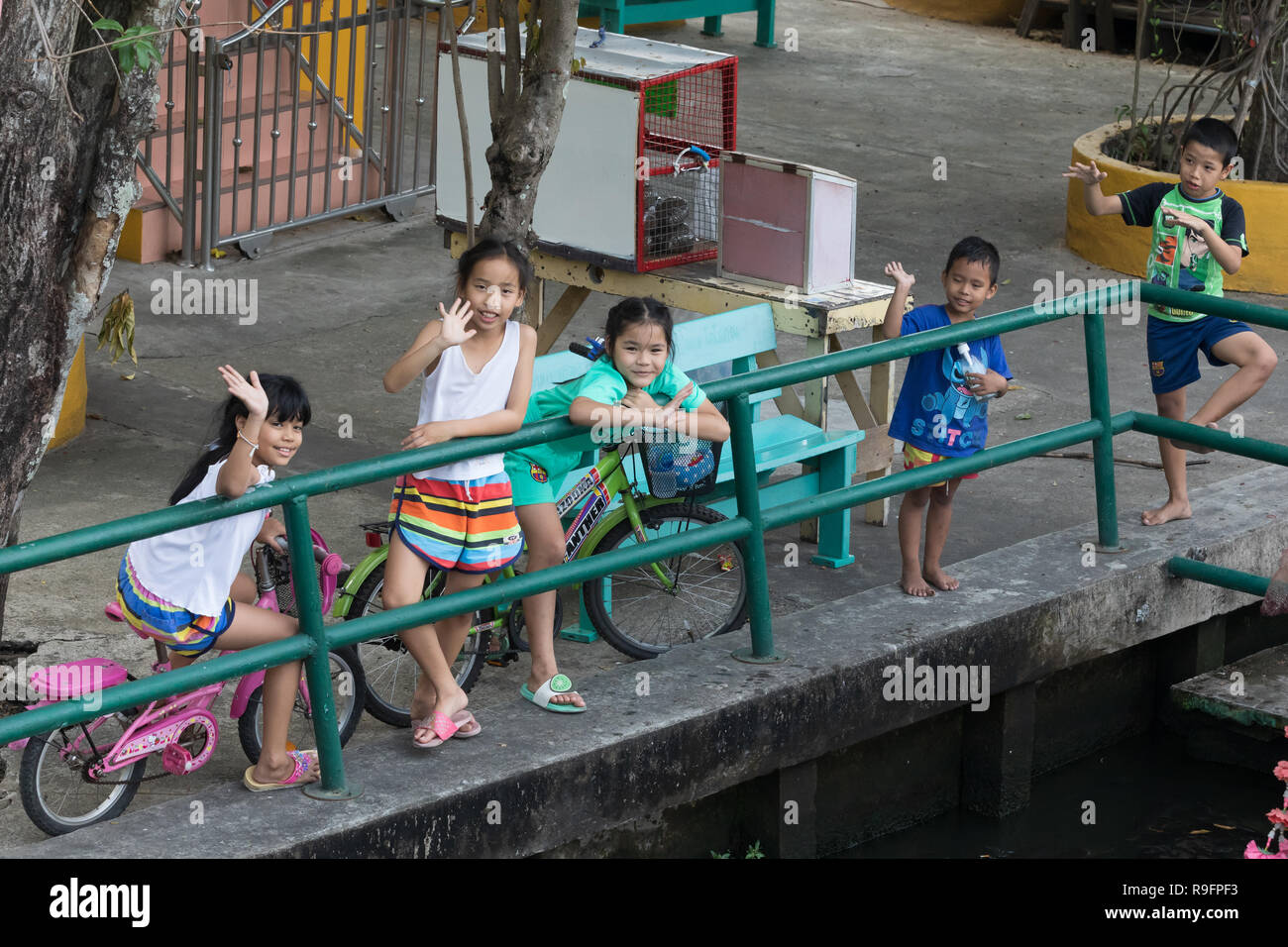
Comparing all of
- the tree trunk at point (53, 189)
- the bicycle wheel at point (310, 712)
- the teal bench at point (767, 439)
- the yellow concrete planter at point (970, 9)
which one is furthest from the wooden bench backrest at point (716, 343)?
the yellow concrete planter at point (970, 9)

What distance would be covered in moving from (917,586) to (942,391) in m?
0.58

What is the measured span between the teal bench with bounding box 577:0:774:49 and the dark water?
8.74 meters

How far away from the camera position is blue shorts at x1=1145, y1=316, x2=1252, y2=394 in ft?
19.2

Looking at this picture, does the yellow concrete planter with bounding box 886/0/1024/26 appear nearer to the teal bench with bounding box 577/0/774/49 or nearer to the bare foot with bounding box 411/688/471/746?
the teal bench with bounding box 577/0/774/49

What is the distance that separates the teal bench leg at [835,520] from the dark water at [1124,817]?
1000mm

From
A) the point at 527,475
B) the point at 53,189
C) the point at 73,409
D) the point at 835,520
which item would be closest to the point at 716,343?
the point at 835,520

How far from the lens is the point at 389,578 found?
4.37 meters

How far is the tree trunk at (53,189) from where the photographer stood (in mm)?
3969

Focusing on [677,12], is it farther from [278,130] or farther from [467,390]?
[467,390]

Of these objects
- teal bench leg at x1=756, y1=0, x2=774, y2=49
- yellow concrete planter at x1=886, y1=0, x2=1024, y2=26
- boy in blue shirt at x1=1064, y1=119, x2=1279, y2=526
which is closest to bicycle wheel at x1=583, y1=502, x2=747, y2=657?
boy in blue shirt at x1=1064, y1=119, x2=1279, y2=526

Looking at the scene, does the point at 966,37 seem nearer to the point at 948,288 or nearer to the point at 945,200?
the point at 945,200

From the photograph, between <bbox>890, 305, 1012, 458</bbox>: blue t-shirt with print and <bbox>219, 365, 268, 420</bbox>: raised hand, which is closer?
<bbox>219, 365, 268, 420</bbox>: raised hand

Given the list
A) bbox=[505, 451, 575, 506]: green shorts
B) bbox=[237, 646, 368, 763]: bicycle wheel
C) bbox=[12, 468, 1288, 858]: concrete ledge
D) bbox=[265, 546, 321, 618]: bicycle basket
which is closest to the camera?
bbox=[12, 468, 1288, 858]: concrete ledge

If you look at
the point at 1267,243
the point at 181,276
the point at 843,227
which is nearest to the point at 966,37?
the point at 1267,243
